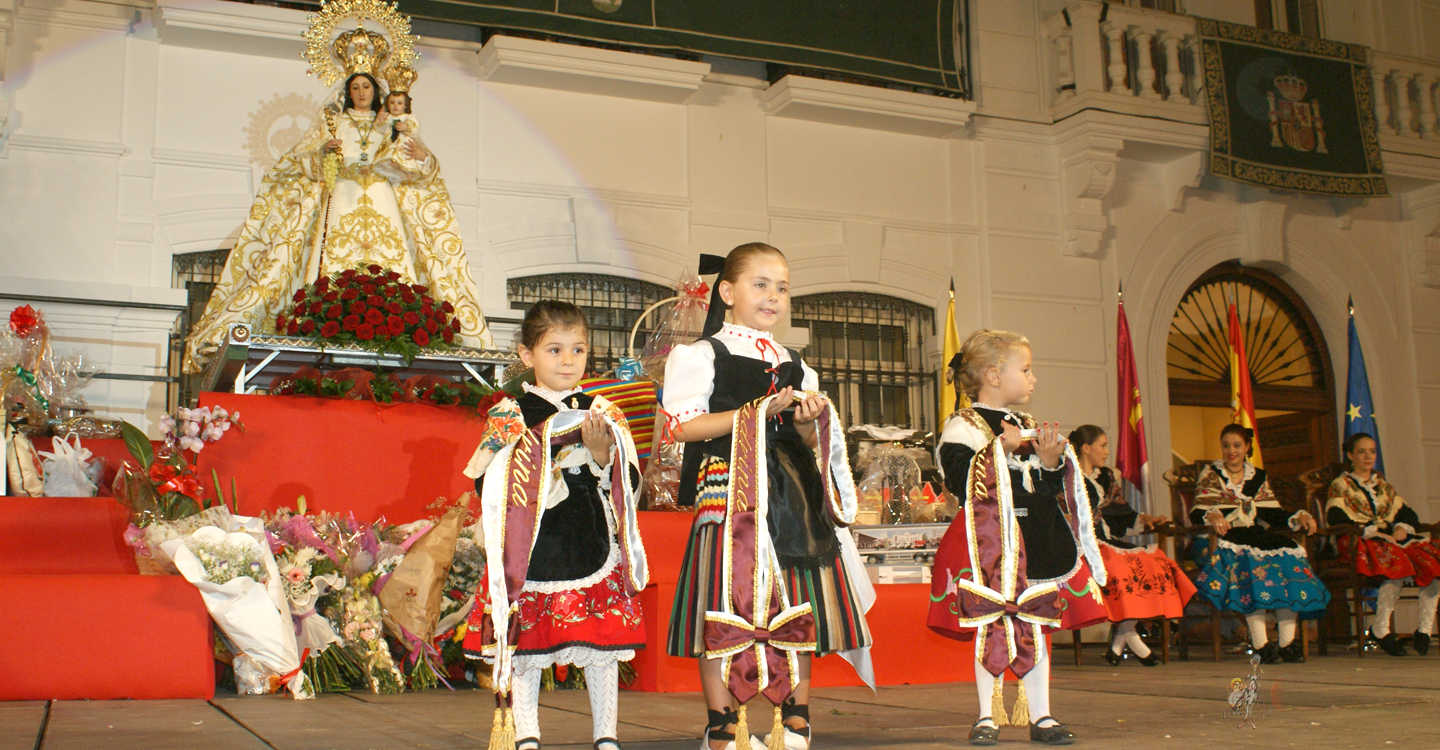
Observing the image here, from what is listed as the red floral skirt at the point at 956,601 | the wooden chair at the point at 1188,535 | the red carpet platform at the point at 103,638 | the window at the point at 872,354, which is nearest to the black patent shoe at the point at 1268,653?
the wooden chair at the point at 1188,535

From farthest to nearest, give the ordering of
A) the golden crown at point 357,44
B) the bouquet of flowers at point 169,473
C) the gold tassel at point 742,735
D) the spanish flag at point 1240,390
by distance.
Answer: the spanish flag at point 1240,390 → the golden crown at point 357,44 → the bouquet of flowers at point 169,473 → the gold tassel at point 742,735

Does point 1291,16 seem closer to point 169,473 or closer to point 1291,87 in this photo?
point 1291,87

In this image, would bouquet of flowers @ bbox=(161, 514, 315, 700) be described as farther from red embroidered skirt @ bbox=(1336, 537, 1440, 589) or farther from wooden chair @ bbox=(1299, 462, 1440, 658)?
red embroidered skirt @ bbox=(1336, 537, 1440, 589)

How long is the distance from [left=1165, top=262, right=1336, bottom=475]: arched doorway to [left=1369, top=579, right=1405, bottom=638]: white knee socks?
3021mm

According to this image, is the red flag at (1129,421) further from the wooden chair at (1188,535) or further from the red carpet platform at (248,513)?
the red carpet platform at (248,513)

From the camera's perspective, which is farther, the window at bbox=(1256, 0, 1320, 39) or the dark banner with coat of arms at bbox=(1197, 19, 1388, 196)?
the window at bbox=(1256, 0, 1320, 39)

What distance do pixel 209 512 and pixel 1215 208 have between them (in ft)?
29.3

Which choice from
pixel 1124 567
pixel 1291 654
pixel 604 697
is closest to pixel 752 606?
pixel 604 697

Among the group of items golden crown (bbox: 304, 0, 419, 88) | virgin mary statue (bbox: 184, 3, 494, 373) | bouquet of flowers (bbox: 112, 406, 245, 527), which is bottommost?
bouquet of flowers (bbox: 112, 406, 245, 527)

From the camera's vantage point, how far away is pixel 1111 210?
10211 millimetres

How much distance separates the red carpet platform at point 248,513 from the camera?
4.25m

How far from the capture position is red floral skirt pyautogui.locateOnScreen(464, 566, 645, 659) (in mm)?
3045

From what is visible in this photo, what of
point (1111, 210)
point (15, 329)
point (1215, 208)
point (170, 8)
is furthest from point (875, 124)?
point (15, 329)

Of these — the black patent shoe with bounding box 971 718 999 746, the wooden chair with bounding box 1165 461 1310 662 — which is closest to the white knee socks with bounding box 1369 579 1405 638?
the wooden chair with bounding box 1165 461 1310 662
